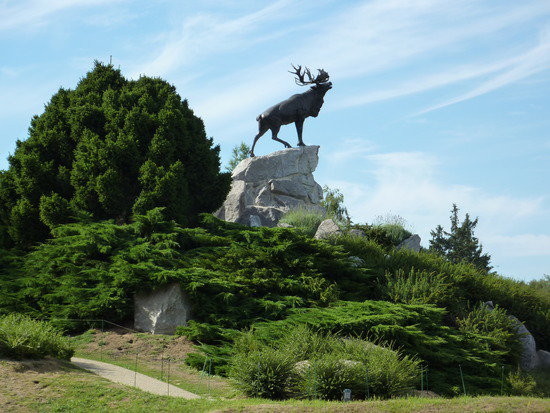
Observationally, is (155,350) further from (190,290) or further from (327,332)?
(327,332)

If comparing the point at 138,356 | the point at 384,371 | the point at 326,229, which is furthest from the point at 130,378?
the point at 326,229

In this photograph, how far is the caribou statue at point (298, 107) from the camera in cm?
2888

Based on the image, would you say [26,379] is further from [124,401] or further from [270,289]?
[270,289]

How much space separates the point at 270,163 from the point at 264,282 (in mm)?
13024

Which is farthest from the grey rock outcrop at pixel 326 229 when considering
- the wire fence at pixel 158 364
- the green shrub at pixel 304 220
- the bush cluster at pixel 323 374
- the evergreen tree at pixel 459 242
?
the evergreen tree at pixel 459 242

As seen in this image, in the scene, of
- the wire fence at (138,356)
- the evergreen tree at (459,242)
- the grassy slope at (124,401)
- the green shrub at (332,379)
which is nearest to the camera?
the grassy slope at (124,401)

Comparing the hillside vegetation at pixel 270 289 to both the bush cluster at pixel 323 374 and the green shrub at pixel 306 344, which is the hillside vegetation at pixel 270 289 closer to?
the green shrub at pixel 306 344

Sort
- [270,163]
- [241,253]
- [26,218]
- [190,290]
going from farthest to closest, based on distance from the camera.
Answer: [270,163] → [26,218] → [241,253] → [190,290]

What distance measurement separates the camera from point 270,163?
29297 millimetres

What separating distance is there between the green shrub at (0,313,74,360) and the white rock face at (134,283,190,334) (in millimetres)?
2833

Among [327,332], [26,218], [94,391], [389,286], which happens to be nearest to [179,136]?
[26,218]

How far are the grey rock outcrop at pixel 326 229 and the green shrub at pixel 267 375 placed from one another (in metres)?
10.2

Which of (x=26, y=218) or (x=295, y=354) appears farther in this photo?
(x=26, y=218)

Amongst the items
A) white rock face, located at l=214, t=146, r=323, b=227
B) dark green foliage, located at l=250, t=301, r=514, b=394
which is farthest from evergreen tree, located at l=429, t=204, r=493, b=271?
dark green foliage, located at l=250, t=301, r=514, b=394
